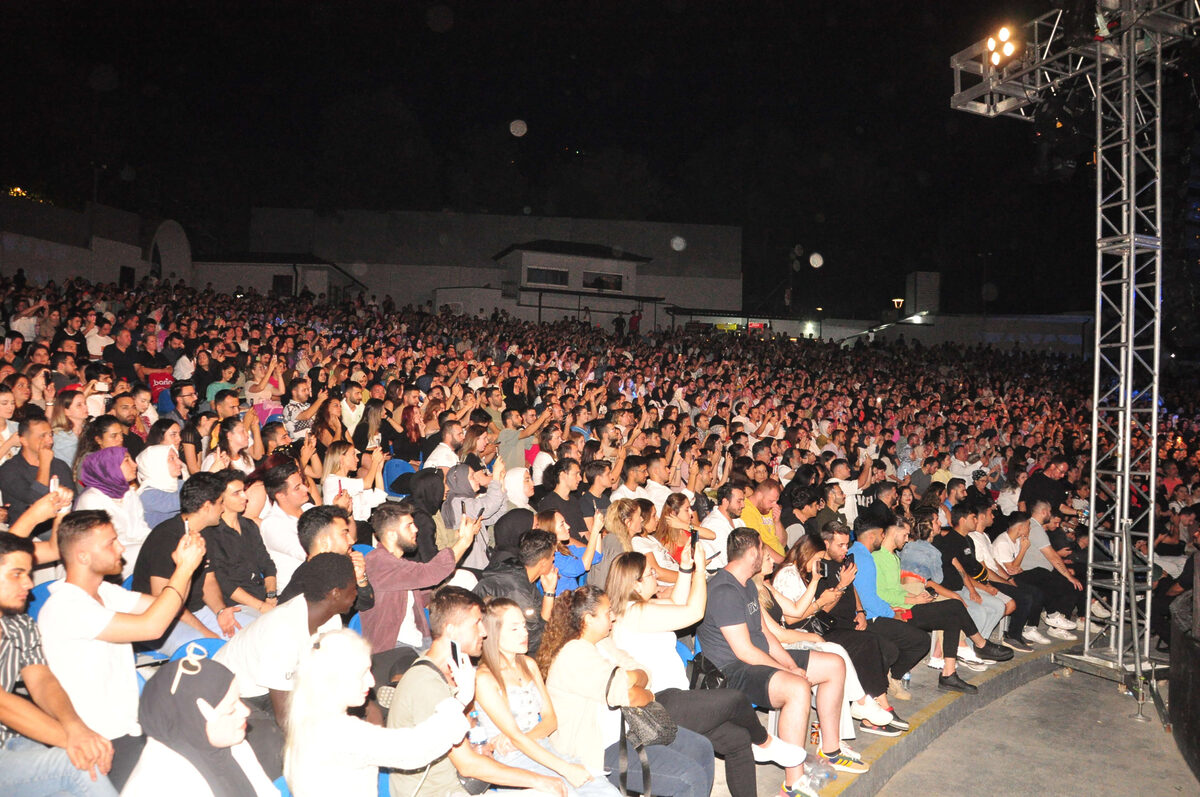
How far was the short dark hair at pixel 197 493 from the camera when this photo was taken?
187 inches

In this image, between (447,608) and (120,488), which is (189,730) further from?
(120,488)

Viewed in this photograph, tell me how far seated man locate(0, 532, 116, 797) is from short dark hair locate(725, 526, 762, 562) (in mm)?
3552

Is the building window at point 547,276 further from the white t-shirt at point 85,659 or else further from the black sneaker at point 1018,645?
the white t-shirt at point 85,659

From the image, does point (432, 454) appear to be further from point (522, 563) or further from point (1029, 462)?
point (1029, 462)

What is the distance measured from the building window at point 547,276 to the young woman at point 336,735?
111 feet

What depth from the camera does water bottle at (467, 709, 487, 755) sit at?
3.92 metres

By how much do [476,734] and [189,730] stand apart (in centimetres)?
131

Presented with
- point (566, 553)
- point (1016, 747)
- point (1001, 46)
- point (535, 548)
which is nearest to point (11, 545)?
point (535, 548)

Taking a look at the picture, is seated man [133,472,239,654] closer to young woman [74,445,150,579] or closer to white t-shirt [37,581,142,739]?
young woman [74,445,150,579]

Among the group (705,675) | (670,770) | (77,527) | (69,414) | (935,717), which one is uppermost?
Answer: (69,414)

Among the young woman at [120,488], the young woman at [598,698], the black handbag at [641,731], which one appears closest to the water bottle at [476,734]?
the young woman at [598,698]

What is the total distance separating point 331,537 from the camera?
15.4ft

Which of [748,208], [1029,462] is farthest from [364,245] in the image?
[1029,462]

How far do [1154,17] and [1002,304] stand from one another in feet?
92.4
